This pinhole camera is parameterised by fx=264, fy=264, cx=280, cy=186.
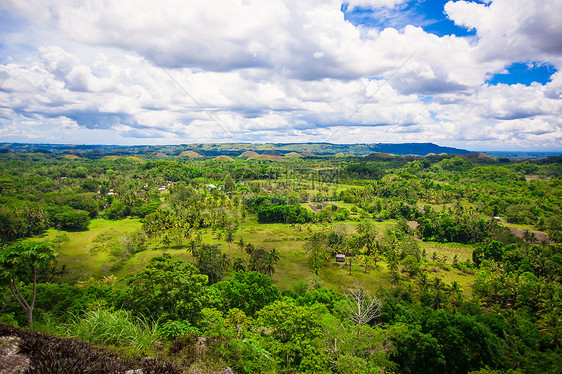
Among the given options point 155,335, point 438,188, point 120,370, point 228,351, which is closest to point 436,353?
point 228,351

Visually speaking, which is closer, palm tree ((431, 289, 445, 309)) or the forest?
the forest

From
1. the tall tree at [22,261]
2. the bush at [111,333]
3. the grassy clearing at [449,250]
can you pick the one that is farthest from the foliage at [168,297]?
the grassy clearing at [449,250]

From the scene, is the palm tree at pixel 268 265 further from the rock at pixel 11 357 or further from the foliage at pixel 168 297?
the rock at pixel 11 357

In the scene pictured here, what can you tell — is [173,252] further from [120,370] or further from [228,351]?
[120,370]

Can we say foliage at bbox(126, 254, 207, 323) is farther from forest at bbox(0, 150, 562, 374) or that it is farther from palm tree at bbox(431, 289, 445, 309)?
palm tree at bbox(431, 289, 445, 309)

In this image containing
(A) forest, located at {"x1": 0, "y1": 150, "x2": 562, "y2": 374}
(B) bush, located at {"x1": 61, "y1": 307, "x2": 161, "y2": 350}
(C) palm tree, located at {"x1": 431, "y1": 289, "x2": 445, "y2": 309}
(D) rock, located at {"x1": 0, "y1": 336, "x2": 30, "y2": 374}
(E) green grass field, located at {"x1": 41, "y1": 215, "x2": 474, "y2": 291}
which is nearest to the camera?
(D) rock, located at {"x1": 0, "y1": 336, "x2": 30, "y2": 374}

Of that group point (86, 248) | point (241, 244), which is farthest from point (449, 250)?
point (86, 248)

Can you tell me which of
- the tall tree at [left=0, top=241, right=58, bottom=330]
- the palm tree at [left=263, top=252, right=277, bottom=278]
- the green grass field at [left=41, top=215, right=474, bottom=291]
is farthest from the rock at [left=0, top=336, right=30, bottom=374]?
the palm tree at [left=263, top=252, right=277, bottom=278]

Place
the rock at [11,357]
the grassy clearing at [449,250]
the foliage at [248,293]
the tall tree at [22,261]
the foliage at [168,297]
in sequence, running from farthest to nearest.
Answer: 1. the grassy clearing at [449,250]
2. the foliage at [248,293]
3. the foliage at [168,297]
4. the tall tree at [22,261]
5. the rock at [11,357]
